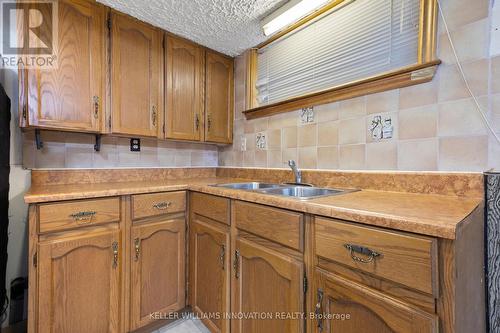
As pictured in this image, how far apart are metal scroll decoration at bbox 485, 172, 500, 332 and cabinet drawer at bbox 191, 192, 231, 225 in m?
1.08

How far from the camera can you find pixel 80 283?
1.19 m

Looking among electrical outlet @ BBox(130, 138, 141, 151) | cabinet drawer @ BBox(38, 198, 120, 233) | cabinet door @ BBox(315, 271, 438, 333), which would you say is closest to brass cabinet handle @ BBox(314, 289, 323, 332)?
cabinet door @ BBox(315, 271, 438, 333)

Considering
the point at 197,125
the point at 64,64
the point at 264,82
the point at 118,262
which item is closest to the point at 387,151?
the point at 264,82

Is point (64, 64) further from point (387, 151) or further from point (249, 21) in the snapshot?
point (387, 151)

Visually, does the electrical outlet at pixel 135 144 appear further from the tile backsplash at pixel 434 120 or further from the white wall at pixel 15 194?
the tile backsplash at pixel 434 120

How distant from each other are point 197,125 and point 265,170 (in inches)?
27.3

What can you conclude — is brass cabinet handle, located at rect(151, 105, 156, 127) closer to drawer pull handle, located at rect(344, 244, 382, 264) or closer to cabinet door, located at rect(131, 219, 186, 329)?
cabinet door, located at rect(131, 219, 186, 329)

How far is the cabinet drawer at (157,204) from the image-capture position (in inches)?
53.5

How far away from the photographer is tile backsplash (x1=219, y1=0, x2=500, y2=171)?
950mm

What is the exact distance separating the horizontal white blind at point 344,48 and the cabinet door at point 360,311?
1.10 m

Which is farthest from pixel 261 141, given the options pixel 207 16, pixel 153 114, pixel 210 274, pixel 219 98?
pixel 210 274

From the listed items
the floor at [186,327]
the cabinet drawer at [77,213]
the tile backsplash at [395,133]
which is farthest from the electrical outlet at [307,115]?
the floor at [186,327]

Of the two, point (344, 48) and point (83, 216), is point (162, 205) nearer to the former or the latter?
point (83, 216)

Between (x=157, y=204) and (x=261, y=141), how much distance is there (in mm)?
949
